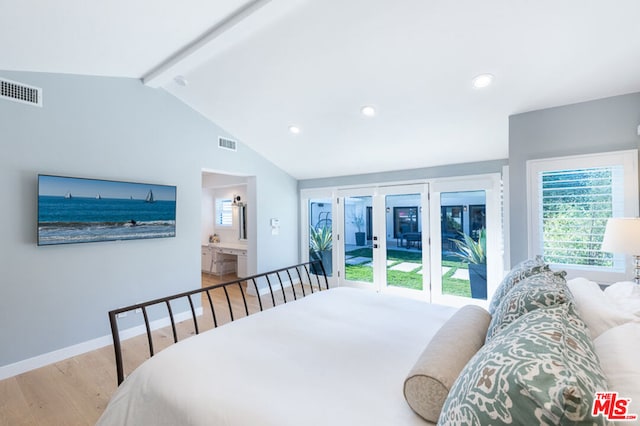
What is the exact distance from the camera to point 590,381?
649mm

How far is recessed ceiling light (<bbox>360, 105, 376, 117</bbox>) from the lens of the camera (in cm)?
312

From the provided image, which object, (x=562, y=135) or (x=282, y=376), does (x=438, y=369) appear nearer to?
(x=282, y=376)

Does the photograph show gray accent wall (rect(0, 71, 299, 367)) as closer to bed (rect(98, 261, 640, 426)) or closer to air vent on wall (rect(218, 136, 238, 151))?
air vent on wall (rect(218, 136, 238, 151))

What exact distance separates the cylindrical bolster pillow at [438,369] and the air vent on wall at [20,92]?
3.72 metres

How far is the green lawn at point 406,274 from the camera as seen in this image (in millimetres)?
4145

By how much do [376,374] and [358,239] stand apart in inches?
153

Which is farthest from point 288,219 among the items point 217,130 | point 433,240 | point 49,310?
point 49,310

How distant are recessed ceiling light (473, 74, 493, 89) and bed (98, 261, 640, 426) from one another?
1.69m

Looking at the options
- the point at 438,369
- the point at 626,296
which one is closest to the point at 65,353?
the point at 438,369

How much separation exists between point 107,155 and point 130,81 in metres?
0.90

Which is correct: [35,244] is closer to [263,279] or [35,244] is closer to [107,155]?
[107,155]

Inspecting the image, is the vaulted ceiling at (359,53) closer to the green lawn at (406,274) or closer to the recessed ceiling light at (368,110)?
the recessed ceiling light at (368,110)

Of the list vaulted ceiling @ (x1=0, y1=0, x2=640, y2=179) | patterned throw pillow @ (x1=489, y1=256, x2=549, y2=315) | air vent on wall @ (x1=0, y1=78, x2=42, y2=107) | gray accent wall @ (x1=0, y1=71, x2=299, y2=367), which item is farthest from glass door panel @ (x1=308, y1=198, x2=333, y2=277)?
air vent on wall @ (x1=0, y1=78, x2=42, y2=107)

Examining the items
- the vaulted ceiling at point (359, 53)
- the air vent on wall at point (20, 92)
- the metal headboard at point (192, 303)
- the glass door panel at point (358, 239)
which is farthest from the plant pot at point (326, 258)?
the air vent on wall at point (20, 92)
